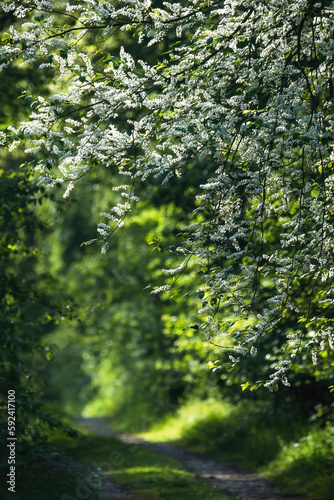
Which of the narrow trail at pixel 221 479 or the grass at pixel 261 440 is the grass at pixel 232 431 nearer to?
the grass at pixel 261 440

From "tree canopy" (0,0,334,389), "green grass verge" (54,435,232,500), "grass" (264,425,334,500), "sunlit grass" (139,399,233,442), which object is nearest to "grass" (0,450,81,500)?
"green grass verge" (54,435,232,500)

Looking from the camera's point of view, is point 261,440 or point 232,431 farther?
point 232,431

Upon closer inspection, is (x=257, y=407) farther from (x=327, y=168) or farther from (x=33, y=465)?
(x=327, y=168)

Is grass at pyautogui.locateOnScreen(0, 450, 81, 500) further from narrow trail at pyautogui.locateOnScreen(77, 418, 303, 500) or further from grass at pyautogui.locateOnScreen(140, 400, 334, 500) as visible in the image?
grass at pyautogui.locateOnScreen(140, 400, 334, 500)

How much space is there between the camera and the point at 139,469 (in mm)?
9352

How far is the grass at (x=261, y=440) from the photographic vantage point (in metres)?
8.64

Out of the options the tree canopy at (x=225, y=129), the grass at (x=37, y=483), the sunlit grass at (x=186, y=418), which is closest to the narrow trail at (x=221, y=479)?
the grass at (x=37, y=483)

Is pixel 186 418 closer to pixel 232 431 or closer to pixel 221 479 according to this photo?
pixel 232 431

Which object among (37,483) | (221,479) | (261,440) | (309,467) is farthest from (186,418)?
(37,483)

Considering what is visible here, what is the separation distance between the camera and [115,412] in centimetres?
2314

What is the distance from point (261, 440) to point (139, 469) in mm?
3094

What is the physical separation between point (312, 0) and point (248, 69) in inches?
29.4

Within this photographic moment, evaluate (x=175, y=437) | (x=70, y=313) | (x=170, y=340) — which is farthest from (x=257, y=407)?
(x=70, y=313)

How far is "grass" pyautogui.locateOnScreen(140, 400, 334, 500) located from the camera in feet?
28.3
